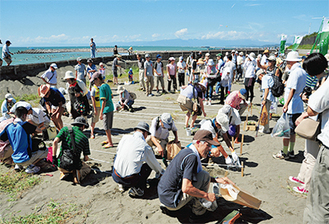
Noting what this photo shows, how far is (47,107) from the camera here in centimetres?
630

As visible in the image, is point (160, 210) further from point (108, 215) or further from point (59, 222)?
point (59, 222)

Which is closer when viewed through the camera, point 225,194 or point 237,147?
point 225,194

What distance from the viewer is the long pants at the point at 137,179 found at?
3787 millimetres

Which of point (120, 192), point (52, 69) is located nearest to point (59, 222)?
point (120, 192)

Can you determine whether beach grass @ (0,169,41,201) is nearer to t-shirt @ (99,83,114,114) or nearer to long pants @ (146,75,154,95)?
t-shirt @ (99,83,114,114)

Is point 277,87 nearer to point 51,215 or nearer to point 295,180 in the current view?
point 295,180

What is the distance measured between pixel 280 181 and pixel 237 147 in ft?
5.43

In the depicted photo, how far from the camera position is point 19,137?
15.1ft

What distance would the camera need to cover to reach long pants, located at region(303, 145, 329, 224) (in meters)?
2.34

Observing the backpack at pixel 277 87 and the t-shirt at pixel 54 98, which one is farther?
the t-shirt at pixel 54 98

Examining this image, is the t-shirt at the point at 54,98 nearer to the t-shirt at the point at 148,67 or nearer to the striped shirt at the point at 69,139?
the striped shirt at the point at 69,139

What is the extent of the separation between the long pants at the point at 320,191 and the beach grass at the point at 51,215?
3.19m

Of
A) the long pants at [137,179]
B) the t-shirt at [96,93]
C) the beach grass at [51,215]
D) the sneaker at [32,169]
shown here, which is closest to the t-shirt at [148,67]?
the t-shirt at [96,93]

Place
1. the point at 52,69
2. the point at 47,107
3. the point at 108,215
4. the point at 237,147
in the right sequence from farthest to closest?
the point at 52,69, the point at 47,107, the point at 237,147, the point at 108,215
